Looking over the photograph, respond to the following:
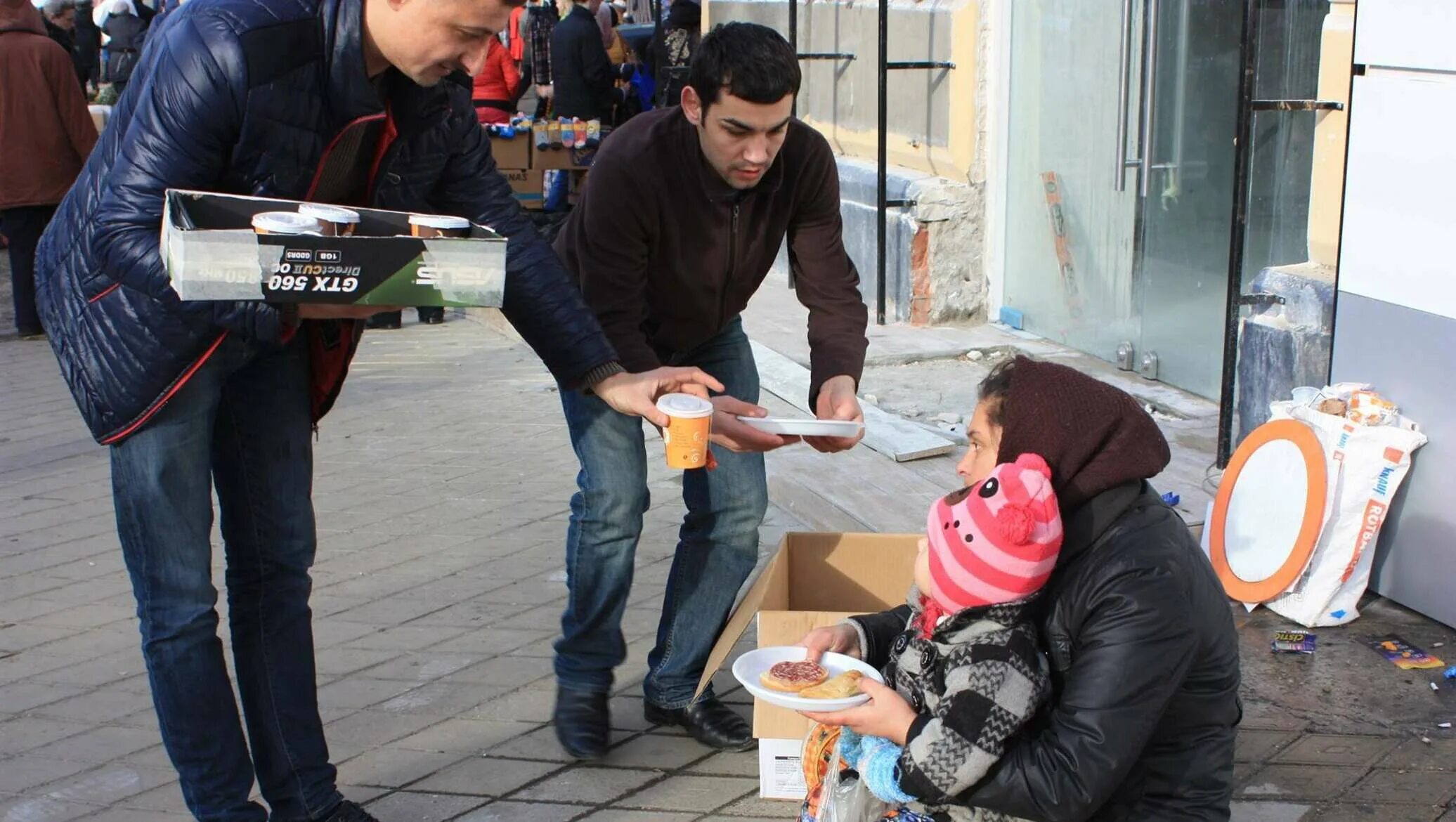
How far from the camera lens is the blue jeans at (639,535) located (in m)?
3.14

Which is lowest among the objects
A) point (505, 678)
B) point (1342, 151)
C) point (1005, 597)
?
point (505, 678)

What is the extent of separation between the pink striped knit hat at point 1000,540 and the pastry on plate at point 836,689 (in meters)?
0.24

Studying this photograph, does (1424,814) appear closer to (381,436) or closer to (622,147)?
(622,147)

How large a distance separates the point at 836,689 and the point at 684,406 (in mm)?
689

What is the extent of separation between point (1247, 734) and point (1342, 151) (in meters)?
2.17

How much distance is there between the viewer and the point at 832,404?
3221mm

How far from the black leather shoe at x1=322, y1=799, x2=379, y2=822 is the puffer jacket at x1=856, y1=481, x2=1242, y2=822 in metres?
1.31

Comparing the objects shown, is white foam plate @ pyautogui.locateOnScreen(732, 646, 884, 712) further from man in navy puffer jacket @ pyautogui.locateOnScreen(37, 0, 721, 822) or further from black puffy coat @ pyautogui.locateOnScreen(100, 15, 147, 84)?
black puffy coat @ pyautogui.locateOnScreen(100, 15, 147, 84)

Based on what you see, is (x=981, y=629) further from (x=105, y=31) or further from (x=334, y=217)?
(x=105, y=31)

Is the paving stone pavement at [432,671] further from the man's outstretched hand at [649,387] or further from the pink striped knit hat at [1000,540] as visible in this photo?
the pink striped knit hat at [1000,540]

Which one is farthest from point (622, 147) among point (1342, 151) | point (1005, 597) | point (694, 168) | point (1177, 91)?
point (1177, 91)

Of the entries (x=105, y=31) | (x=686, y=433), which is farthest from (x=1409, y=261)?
(x=105, y=31)

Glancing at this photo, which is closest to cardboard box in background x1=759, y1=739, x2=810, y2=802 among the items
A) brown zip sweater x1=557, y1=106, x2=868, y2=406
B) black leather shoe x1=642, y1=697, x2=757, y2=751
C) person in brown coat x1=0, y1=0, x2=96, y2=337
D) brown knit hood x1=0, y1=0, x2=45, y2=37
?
black leather shoe x1=642, y1=697, x2=757, y2=751

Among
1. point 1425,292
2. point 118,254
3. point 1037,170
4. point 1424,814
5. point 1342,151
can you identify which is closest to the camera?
point 118,254
